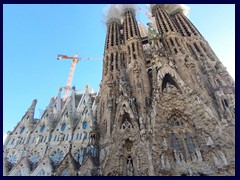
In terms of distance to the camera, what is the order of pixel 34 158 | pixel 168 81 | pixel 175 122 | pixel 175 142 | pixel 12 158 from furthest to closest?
pixel 12 158 → pixel 34 158 → pixel 168 81 → pixel 175 122 → pixel 175 142

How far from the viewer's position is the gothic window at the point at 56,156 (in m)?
18.0

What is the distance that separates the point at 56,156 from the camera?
18281mm

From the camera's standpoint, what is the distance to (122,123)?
15773 mm

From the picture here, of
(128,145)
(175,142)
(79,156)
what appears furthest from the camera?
(79,156)

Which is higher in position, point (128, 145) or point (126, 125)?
point (126, 125)

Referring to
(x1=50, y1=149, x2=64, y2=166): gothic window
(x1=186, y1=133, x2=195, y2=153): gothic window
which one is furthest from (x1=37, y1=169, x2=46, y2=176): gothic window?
(x1=186, y1=133, x2=195, y2=153): gothic window

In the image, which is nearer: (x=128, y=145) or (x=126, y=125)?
(x=128, y=145)

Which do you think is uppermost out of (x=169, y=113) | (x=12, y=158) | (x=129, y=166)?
(x=169, y=113)

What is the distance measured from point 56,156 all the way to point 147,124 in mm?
8104

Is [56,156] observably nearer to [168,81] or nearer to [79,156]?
[79,156]

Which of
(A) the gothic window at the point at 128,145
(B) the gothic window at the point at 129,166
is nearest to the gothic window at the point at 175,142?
(A) the gothic window at the point at 128,145

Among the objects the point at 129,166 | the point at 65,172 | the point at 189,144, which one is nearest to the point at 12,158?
the point at 65,172
